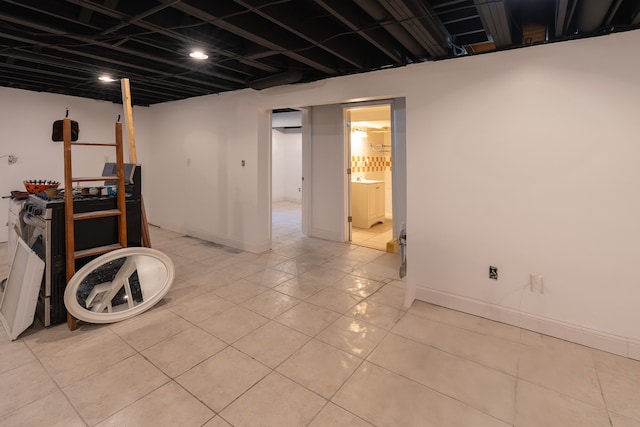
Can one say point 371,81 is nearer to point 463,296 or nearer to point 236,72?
point 236,72

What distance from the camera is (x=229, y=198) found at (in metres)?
4.84

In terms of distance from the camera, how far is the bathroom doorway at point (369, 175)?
5376 mm

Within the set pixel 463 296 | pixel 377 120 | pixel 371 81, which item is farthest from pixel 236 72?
pixel 463 296

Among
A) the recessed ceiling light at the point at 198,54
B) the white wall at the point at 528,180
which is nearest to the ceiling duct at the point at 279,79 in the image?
the white wall at the point at 528,180

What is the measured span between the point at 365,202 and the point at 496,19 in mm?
4134

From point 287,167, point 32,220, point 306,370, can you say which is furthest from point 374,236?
point 287,167

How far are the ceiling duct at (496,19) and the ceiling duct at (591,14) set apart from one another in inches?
15.7

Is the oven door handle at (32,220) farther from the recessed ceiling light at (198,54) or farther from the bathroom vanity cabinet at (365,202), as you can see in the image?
the bathroom vanity cabinet at (365,202)

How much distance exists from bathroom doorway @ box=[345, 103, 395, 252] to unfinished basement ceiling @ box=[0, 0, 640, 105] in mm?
2115

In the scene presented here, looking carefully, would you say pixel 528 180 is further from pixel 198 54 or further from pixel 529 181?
pixel 198 54

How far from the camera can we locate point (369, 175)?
274 inches

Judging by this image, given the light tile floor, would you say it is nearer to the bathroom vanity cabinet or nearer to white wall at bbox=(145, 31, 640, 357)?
white wall at bbox=(145, 31, 640, 357)

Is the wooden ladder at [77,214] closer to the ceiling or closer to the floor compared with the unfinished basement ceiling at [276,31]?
closer to the floor

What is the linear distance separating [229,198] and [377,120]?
3.19 m
